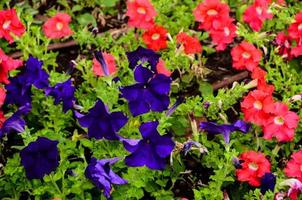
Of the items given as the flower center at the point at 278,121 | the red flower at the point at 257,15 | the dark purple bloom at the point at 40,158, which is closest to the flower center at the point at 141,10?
→ the red flower at the point at 257,15

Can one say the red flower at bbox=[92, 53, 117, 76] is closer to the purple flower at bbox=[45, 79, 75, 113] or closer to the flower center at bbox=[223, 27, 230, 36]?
the purple flower at bbox=[45, 79, 75, 113]

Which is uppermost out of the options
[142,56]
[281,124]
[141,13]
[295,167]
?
[142,56]

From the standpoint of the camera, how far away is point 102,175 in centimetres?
274

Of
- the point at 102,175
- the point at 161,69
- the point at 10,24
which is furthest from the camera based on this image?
the point at 10,24

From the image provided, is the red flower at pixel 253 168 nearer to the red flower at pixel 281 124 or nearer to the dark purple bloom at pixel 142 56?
the red flower at pixel 281 124

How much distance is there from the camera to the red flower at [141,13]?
12.7 feet

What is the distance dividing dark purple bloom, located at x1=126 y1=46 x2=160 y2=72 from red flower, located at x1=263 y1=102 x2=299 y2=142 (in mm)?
628

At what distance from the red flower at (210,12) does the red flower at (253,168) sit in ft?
3.50

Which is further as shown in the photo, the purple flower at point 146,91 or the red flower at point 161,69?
the red flower at point 161,69

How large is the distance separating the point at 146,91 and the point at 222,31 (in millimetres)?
1182

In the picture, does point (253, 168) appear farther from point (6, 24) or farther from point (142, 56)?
point (6, 24)

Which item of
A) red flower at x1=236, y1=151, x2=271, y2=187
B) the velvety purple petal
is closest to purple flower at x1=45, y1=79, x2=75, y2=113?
the velvety purple petal

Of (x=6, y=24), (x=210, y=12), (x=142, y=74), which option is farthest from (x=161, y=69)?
(x=6, y=24)

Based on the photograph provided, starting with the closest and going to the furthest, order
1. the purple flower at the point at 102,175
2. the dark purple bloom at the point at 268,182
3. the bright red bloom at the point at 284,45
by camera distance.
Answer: the purple flower at the point at 102,175
the dark purple bloom at the point at 268,182
the bright red bloom at the point at 284,45
